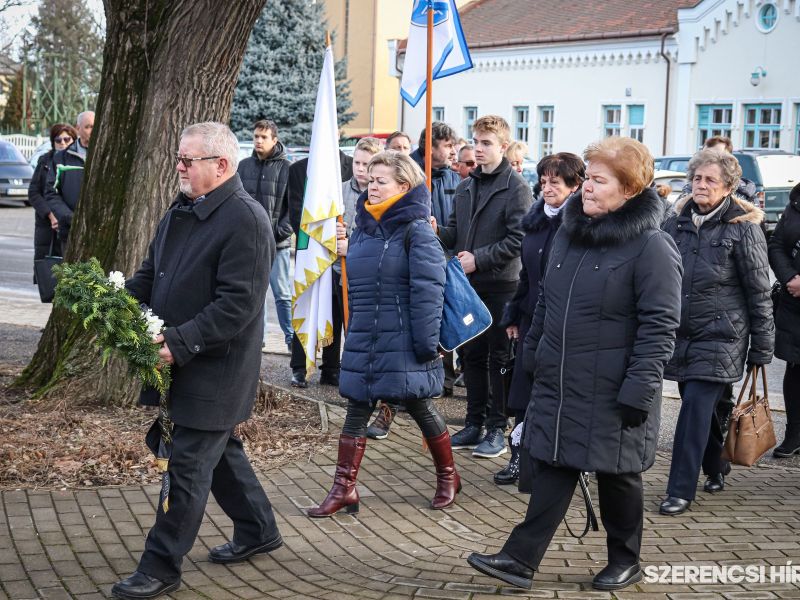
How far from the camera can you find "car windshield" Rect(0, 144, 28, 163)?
28922 mm

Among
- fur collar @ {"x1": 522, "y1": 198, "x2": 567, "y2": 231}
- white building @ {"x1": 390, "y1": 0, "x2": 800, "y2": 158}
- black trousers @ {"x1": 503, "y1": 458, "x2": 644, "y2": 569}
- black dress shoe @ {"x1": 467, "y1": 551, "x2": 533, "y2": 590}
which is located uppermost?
white building @ {"x1": 390, "y1": 0, "x2": 800, "y2": 158}

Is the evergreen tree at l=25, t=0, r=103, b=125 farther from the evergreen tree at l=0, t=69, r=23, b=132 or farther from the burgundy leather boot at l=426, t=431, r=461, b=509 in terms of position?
the burgundy leather boot at l=426, t=431, r=461, b=509

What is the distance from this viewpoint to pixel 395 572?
5285 millimetres

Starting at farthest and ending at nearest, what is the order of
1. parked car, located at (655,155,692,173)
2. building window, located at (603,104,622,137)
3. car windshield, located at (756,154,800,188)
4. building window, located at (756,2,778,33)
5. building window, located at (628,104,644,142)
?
building window, located at (603,104,622,137)
building window, located at (628,104,644,142)
building window, located at (756,2,778,33)
parked car, located at (655,155,692,173)
car windshield, located at (756,154,800,188)

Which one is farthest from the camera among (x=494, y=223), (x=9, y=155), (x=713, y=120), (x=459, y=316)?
(x=713, y=120)

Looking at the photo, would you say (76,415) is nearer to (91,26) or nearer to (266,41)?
(266,41)

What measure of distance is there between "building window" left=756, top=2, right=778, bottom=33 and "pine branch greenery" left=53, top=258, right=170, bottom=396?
30.6m

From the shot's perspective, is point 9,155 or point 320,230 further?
point 9,155

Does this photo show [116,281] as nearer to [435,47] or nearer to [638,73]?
[435,47]

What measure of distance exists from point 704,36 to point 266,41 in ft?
43.2

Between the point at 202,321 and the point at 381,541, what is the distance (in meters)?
1.60

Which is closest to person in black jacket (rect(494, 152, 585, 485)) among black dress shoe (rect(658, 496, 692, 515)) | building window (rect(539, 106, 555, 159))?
black dress shoe (rect(658, 496, 692, 515))

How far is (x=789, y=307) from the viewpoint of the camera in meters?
7.63

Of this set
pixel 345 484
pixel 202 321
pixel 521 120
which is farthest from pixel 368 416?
pixel 521 120
